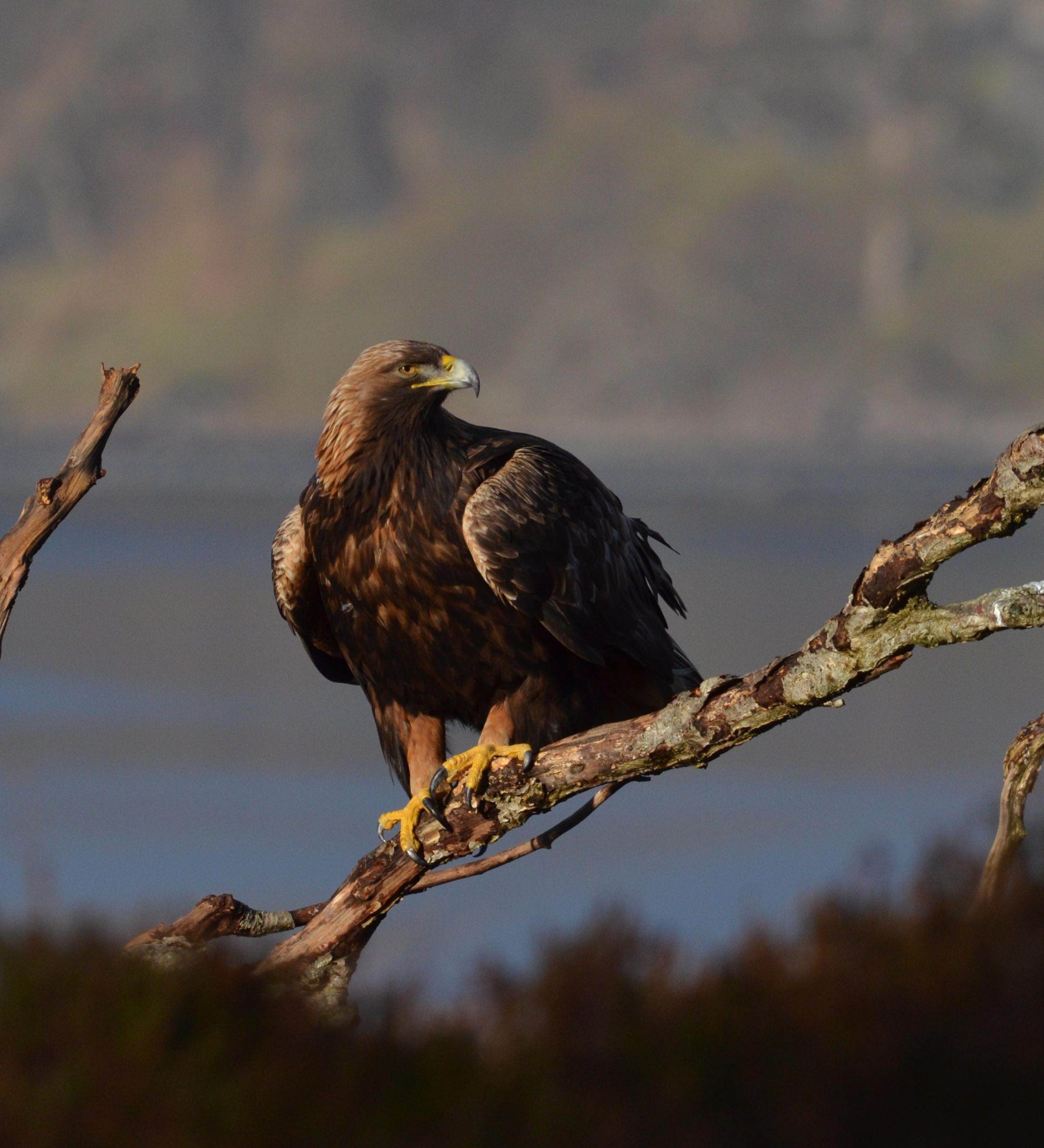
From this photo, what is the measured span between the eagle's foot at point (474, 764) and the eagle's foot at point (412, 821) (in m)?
0.08

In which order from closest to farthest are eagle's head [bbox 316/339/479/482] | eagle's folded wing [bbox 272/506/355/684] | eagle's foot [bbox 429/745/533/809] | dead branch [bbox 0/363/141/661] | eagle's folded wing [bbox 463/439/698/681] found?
dead branch [bbox 0/363/141/661] → eagle's foot [bbox 429/745/533/809] → eagle's folded wing [bbox 463/439/698/681] → eagle's head [bbox 316/339/479/482] → eagle's folded wing [bbox 272/506/355/684]

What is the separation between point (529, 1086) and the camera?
2516 mm

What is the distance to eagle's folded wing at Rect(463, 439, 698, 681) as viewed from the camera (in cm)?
585

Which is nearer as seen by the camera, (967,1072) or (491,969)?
(967,1072)

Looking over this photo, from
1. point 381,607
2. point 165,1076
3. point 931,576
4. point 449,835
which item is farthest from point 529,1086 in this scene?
point 381,607

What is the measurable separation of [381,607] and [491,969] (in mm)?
2968

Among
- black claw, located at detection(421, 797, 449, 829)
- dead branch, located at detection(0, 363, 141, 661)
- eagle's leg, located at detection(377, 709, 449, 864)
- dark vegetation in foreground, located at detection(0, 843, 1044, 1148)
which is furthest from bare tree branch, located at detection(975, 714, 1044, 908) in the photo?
dead branch, located at detection(0, 363, 141, 661)

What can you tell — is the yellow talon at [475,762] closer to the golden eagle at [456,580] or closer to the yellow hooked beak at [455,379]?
the golden eagle at [456,580]

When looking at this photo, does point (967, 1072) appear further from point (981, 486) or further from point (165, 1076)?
point (981, 486)

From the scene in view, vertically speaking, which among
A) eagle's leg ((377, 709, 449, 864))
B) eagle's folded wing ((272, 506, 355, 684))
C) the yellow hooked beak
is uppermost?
the yellow hooked beak

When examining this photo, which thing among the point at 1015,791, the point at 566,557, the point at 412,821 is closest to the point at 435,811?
the point at 412,821

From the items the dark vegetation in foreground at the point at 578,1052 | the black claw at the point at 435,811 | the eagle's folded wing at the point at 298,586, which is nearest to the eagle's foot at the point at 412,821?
the black claw at the point at 435,811

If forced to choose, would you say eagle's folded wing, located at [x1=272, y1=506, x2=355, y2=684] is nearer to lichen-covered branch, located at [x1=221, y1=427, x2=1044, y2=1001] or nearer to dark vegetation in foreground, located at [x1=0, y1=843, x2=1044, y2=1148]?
lichen-covered branch, located at [x1=221, y1=427, x2=1044, y2=1001]

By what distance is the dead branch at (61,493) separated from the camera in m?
5.20
